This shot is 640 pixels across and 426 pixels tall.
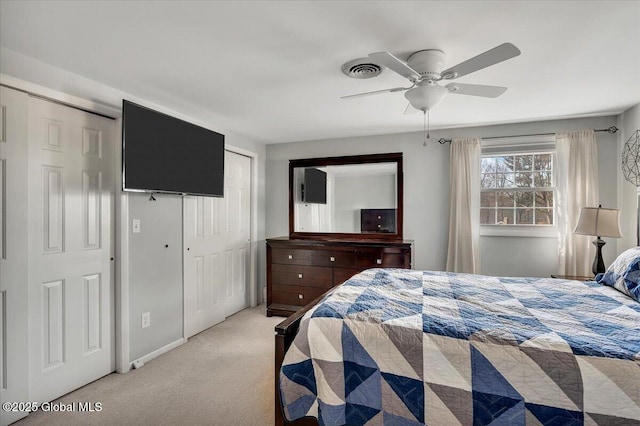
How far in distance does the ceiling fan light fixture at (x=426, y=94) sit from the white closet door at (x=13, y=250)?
101 inches

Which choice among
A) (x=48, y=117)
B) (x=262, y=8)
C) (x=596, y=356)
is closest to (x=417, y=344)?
(x=596, y=356)

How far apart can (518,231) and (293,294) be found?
2784 mm

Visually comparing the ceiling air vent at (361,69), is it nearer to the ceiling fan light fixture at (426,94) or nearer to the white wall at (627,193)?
the ceiling fan light fixture at (426,94)

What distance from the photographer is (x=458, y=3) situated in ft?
5.10

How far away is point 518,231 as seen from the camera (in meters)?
3.70

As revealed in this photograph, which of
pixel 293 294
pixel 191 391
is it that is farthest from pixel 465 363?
pixel 293 294

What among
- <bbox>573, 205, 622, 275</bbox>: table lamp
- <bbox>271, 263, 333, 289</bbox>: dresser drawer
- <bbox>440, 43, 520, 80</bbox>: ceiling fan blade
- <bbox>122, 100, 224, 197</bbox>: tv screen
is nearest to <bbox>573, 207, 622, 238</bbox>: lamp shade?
<bbox>573, 205, 622, 275</bbox>: table lamp

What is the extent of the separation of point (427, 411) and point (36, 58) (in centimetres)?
311

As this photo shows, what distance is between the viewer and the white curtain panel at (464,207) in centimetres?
374

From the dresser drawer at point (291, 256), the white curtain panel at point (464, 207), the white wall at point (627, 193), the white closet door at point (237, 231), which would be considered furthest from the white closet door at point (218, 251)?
the white wall at point (627, 193)

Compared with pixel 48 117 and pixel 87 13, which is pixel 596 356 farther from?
pixel 48 117

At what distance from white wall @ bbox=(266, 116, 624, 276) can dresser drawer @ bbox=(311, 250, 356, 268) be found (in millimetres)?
860

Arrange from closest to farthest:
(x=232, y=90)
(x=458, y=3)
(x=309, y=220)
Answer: (x=458, y=3) → (x=232, y=90) → (x=309, y=220)

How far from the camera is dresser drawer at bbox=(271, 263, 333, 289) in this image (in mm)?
3904
